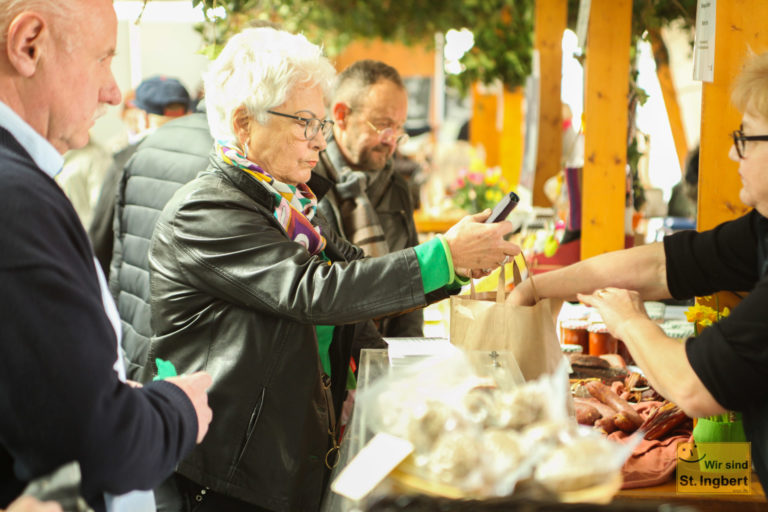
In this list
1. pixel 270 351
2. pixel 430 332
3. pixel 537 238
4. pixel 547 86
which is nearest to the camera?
pixel 270 351

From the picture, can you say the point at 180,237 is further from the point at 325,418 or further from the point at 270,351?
the point at 325,418

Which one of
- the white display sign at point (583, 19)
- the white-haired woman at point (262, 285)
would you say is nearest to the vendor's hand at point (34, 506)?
the white-haired woman at point (262, 285)

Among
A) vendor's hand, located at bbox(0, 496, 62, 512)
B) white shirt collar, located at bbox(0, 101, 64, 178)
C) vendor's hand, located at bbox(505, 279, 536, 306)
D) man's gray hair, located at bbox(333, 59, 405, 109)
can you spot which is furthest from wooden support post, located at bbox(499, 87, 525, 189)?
vendor's hand, located at bbox(0, 496, 62, 512)

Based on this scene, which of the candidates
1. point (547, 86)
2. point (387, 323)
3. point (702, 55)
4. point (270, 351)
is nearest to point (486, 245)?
point (270, 351)

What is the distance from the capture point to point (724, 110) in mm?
2459

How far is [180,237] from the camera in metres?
1.91

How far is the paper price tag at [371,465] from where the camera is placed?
51.1 inches

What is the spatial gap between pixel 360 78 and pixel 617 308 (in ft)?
6.16

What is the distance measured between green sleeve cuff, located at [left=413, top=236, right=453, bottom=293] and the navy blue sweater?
78 centimetres

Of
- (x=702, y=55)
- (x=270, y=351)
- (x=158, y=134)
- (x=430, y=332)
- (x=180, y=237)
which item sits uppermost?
(x=702, y=55)

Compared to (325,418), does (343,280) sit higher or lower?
higher

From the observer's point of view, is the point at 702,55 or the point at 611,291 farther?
the point at 702,55

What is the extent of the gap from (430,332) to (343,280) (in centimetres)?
166

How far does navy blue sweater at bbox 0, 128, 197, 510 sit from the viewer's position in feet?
3.64
